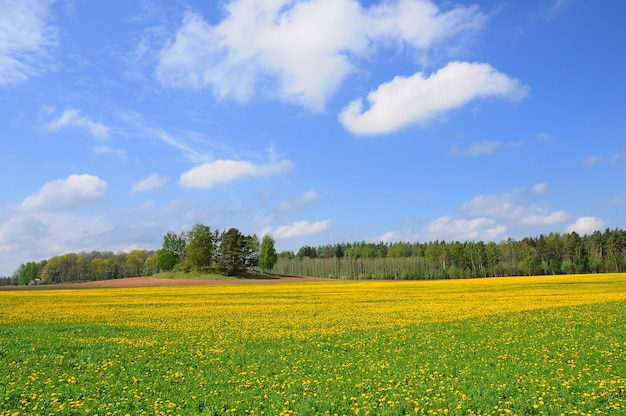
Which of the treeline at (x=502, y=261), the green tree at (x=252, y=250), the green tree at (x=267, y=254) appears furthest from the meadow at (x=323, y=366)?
the treeline at (x=502, y=261)

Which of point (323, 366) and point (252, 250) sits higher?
point (252, 250)

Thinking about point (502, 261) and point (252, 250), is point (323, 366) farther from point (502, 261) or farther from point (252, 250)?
point (502, 261)

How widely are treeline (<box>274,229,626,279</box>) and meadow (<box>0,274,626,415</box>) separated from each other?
472 feet

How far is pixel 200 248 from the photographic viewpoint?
12838 cm

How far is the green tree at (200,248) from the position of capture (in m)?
127

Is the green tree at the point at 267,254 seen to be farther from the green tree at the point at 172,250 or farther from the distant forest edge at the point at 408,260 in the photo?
the green tree at the point at 172,250

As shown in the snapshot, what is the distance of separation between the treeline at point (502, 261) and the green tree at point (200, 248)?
229 feet

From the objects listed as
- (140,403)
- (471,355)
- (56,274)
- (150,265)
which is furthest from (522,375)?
(56,274)

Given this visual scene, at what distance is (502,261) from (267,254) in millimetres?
98070

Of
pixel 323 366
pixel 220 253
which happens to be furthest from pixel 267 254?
pixel 323 366

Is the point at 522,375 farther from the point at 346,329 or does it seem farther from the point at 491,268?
the point at 491,268

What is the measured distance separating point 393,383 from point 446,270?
16420 cm

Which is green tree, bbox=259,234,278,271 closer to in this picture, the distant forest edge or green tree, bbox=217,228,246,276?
the distant forest edge

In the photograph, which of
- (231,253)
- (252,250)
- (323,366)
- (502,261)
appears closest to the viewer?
(323,366)
